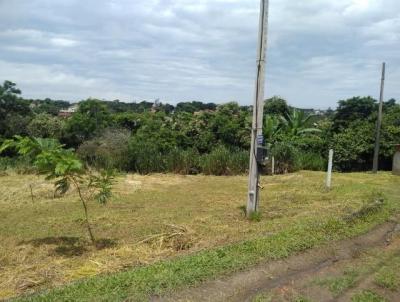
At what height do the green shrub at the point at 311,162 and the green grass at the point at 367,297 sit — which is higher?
the green grass at the point at 367,297

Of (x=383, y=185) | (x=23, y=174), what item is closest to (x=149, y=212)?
(x=383, y=185)

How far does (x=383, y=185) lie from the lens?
1271 centimetres

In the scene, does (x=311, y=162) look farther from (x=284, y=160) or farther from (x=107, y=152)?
(x=107, y=152)

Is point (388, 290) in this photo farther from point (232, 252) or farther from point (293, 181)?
point (293, 181)

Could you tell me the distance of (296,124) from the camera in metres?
26.1

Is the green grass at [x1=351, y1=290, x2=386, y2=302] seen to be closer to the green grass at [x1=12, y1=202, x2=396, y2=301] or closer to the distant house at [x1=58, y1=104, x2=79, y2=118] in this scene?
the green grass at [x1=12, y1=202, x2=396, y2=301]

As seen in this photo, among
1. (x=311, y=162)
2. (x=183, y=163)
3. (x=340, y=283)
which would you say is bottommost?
(x=183, y=163)

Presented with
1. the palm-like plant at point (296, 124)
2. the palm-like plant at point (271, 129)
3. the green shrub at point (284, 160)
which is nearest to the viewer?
the green shrub at point (284, 160)

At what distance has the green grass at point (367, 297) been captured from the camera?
4.38m

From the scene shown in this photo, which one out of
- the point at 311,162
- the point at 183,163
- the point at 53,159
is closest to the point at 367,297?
the point at 53,159

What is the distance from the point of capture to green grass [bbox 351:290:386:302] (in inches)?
172

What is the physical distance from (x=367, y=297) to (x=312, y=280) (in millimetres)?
598

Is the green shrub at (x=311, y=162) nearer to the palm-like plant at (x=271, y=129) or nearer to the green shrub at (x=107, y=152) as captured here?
the palm-like plant at (x=271, y=129)

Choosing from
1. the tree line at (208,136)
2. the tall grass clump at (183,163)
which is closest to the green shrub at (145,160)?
the tree line at (208,136)
